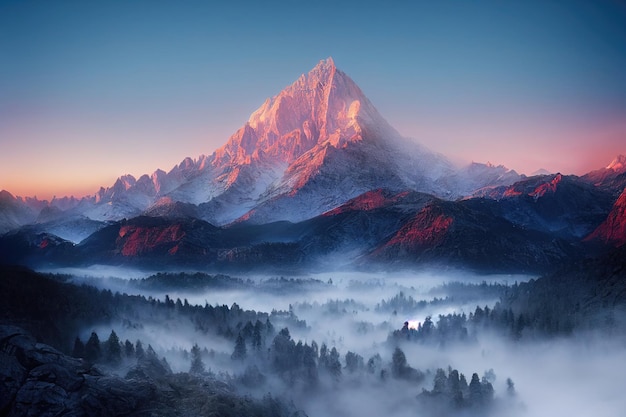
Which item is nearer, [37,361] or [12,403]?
[12,403]

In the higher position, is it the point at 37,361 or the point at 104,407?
the point at 37,361

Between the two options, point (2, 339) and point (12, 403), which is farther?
point (2, 339)

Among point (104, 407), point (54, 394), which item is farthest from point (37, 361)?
point (104, 407)

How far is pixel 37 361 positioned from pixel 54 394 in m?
13.4

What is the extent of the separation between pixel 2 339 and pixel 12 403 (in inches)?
922

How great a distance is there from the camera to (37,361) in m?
197

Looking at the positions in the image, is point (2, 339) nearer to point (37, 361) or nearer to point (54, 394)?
point (37, 361)

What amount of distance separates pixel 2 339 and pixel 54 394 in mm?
26490

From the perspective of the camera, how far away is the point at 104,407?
199375mm

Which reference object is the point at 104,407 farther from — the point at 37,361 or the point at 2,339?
the point at 2,339

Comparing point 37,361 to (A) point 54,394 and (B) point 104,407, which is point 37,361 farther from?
(B) point 104,407

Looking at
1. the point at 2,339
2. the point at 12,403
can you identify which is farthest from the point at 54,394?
the point at 2,339

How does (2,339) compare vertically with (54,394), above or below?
above

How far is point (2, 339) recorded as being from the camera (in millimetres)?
197250
